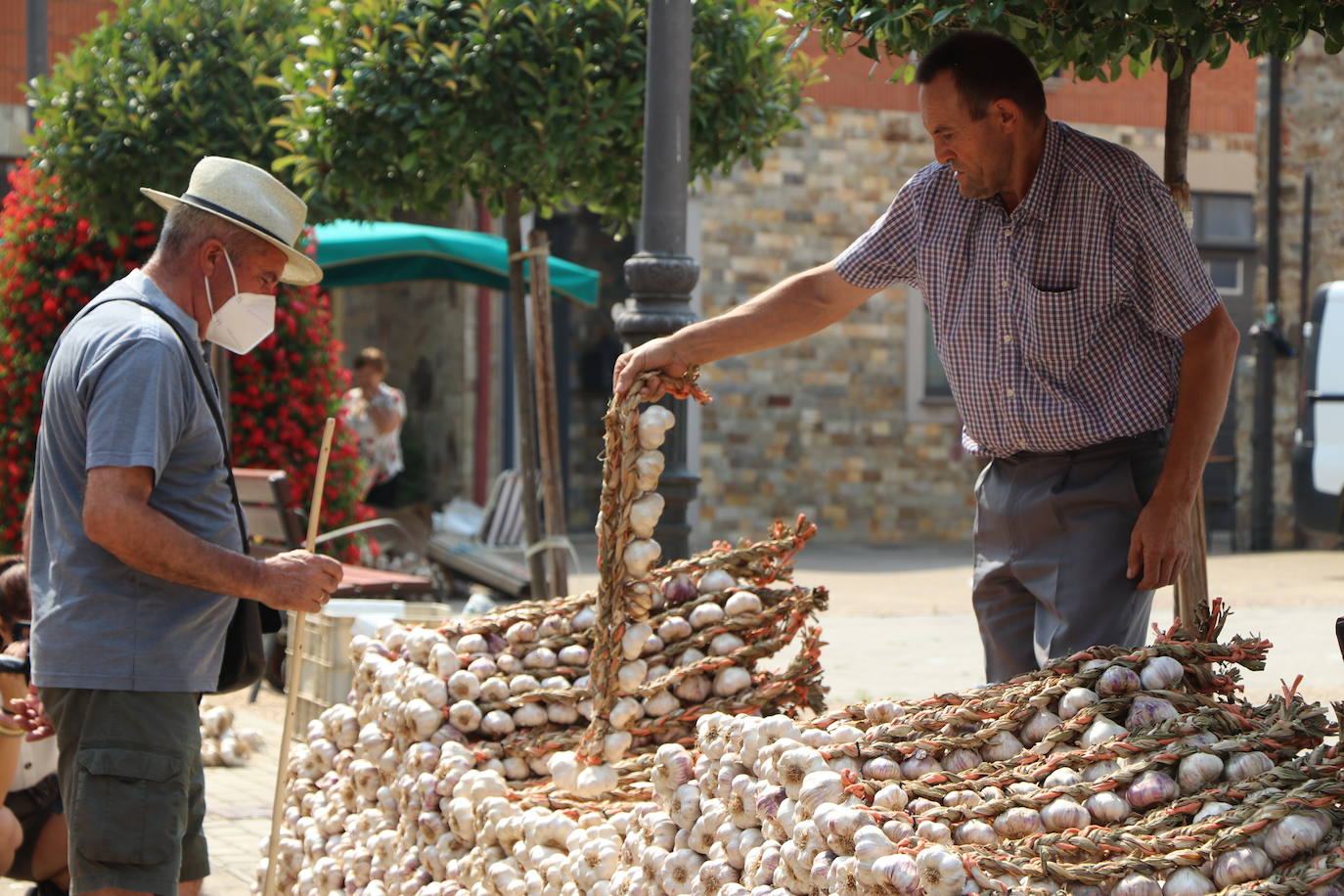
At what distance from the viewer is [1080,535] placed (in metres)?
3.20

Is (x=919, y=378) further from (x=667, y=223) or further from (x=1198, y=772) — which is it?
(x=1198, y=772)

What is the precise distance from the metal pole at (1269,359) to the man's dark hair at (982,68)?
15522 mm

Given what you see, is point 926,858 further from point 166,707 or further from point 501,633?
point 501,633

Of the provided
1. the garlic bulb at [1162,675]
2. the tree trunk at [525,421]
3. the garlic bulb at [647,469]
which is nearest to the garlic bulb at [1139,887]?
the garlic bulb at [1162,675]

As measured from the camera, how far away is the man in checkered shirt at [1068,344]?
10.1 ft

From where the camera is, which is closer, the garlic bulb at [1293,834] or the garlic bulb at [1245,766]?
the garlic bulb at [1293,834]

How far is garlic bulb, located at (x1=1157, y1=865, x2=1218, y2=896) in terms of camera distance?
7.05ft

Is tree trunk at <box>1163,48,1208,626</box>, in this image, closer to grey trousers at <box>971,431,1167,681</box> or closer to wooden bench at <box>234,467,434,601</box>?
grey trousers at <box>971,431,1167,681</box>

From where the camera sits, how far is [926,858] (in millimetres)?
2186

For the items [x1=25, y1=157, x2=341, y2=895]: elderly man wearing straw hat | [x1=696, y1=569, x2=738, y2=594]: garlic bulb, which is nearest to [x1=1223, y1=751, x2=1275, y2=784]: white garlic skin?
[x1=696, y1=569, x2=738, y2=594]: garlic bulb

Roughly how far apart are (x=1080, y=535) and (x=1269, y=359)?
15.8m

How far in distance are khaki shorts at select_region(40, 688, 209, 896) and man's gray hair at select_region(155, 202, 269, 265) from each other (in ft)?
2.75

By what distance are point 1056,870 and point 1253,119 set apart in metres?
19.9

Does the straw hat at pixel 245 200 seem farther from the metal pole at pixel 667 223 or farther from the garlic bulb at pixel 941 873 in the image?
the garlic bulb at pixel 941 873
